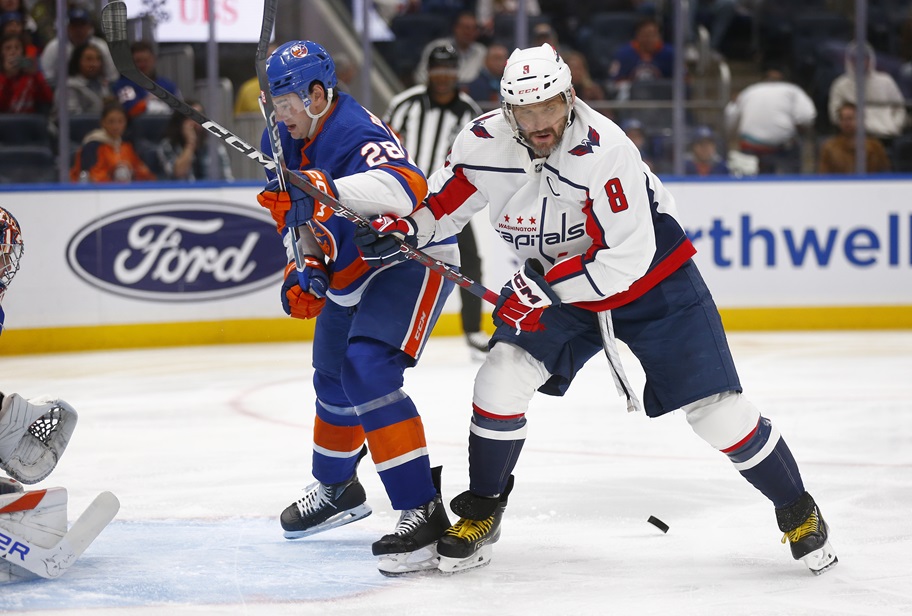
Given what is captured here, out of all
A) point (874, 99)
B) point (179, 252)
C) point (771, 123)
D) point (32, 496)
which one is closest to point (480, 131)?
point (32, 496)

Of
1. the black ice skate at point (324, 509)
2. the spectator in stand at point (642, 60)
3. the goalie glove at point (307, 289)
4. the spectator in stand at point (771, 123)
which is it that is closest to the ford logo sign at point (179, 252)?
the spectator in stand at point (642, 60)

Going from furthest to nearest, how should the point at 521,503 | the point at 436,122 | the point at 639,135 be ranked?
the point at 639,135, the point at 436,122, the point at 521,503

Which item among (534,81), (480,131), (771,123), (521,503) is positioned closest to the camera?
(534,81)

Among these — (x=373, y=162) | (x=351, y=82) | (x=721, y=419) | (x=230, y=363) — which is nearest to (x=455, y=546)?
(x=721, y=419)

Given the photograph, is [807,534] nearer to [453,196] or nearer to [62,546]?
[453,196]

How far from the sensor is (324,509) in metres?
3.08

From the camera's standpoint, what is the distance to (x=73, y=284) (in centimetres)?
650

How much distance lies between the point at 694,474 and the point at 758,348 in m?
2.95

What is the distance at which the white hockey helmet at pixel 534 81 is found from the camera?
8.43 feet

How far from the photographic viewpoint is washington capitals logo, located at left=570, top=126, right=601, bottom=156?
8.54 ft

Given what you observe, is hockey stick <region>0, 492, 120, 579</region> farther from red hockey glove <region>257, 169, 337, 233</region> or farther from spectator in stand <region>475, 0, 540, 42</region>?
spectator in stand <region>475, 0, 540, 42</region>

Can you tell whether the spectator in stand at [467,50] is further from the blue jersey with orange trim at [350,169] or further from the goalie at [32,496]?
the goalie at [32,496]

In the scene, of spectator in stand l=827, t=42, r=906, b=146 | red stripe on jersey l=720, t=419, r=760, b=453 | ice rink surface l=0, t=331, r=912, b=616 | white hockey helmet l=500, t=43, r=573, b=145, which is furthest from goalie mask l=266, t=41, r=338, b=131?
spectator in stand l=827, t=42, r=906, b=146

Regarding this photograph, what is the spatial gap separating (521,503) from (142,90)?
4.17 m
